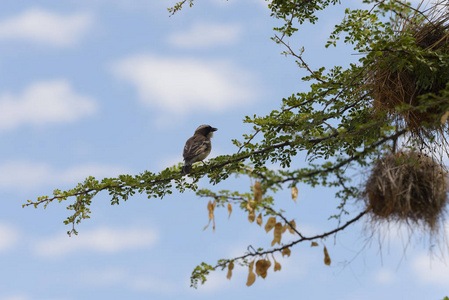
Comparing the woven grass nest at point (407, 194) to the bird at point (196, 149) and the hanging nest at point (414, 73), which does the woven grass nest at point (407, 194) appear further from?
the bird at point (196, 149)

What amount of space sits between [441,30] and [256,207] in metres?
3.95

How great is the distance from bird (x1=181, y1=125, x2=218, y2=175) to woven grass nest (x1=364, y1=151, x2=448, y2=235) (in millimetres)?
3429

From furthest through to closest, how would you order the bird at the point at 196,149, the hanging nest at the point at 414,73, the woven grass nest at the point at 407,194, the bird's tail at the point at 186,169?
the bird at the point at 196,149 → the bird's tail at the point at 186,169 → the hanging nest at the point at 414,73 → the woven grass nest at the point at 407,194

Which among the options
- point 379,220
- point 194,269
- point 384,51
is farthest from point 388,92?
point 194,269

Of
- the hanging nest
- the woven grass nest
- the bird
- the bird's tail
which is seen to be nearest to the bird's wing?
the bird

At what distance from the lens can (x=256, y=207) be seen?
5.43m

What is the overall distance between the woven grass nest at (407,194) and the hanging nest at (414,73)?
1.30m

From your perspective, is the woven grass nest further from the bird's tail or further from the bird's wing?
the bird's wing

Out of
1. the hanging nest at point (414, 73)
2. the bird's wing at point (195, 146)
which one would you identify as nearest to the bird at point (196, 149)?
the bird's wing at point (195, 146)

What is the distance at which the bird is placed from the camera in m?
9.03

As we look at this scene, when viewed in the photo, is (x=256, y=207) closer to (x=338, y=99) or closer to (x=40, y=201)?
(x=338, y=99)

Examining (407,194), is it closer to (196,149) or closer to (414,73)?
(414,73)

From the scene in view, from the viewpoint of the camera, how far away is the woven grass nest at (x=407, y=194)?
18.1ft

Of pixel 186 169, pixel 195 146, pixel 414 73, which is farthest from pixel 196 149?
pixel 414 73
